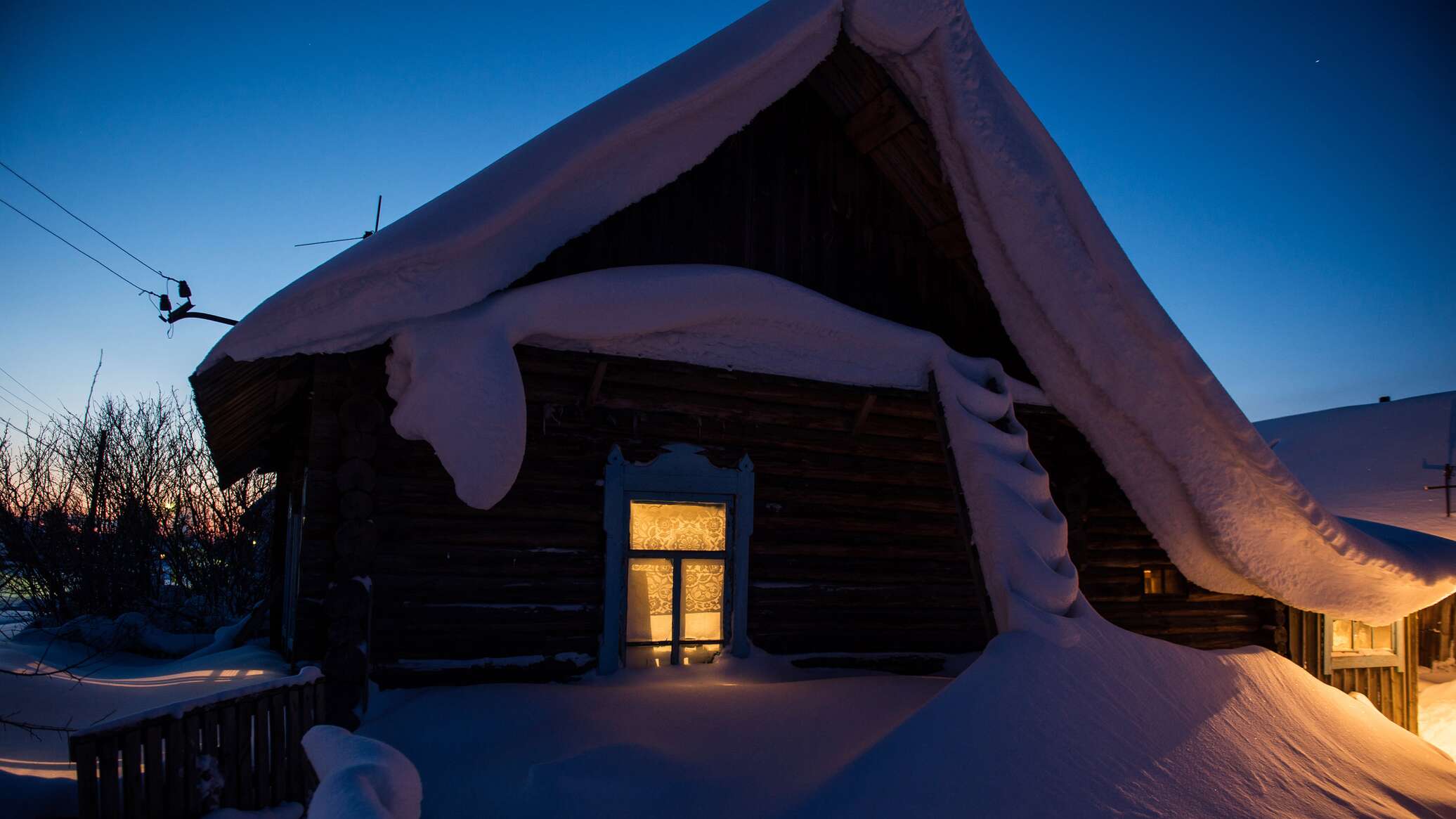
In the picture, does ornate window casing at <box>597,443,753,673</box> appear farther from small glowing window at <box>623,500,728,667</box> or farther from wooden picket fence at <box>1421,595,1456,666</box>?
wooden picket fence at <box>1421,595,1456,666</box>

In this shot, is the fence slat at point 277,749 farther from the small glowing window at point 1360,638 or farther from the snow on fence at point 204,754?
the small glowing window at point 1360,638

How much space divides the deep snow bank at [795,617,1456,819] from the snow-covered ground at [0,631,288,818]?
3.47 metres

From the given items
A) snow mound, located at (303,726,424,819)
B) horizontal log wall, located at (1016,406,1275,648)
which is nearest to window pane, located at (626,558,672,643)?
snow mound, located at (303,726,424,819)

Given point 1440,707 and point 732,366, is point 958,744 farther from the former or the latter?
point 1440,707

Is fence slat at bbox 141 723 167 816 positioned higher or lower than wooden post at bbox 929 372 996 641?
lower

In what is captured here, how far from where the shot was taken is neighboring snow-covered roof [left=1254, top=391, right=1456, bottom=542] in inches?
936

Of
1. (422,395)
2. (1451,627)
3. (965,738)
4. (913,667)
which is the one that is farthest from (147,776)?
(1451,627)

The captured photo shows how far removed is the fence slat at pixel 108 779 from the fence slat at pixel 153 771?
13 cm

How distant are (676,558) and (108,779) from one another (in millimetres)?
3709

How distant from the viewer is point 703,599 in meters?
6.40

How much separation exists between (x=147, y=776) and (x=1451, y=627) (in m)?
21.7

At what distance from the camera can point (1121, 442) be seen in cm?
666

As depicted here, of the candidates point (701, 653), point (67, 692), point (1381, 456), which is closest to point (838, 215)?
point (701, 653)

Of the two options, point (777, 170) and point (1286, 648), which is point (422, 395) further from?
point (1286, 648)
